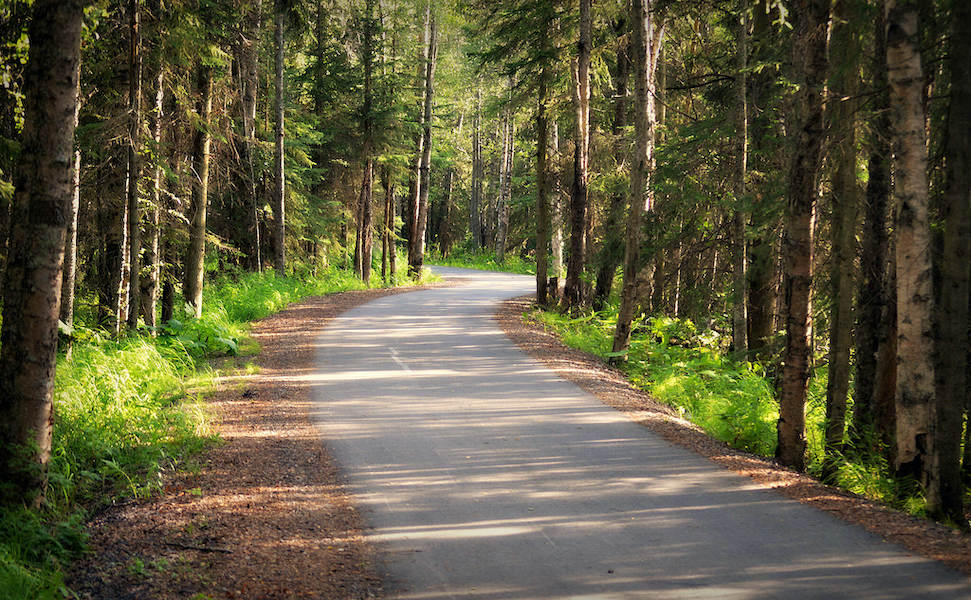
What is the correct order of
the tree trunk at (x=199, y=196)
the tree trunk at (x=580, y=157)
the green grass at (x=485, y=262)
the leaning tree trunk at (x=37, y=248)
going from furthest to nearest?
the green grass at (x=485, y=262) → the tree trunk at (x=580, y=157) → the tree trunk at (x=199, y=196) → the leaning tree trunk at (x=37, y=248)

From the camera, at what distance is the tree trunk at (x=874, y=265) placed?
9.09 meters

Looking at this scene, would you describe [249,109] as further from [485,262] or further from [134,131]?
[485,262]

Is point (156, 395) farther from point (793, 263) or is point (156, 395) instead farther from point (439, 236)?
point (439, 236)

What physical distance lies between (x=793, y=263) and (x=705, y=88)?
35.7 ft

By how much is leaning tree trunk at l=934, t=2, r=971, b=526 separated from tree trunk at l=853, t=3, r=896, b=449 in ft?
5.46

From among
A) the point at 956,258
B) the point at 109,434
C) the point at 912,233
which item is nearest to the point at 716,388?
the point at 956,258

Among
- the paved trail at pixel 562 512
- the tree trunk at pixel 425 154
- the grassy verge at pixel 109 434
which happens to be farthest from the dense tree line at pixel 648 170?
the paved trail at pixel 562 512

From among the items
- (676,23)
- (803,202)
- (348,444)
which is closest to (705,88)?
(676,23)

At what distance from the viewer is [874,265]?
9523 mm

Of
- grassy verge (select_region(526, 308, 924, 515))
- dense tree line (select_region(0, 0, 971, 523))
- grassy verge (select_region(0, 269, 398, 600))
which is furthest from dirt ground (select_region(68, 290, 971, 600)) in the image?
dense tree line (select_region(0, 0, 971, 523))

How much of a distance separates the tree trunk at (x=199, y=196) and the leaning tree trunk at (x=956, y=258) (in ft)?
49.5

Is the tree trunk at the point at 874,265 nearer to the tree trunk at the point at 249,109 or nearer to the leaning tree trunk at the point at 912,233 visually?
the leaning tree trunk at the point at 912,233

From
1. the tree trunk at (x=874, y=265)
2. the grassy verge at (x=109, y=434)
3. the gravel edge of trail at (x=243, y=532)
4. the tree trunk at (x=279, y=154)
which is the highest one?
the tree trunk at (x=279, y=154)

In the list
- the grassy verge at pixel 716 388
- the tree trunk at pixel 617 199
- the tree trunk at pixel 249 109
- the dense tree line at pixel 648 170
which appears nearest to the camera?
the dense tree line at pixel 648 170
